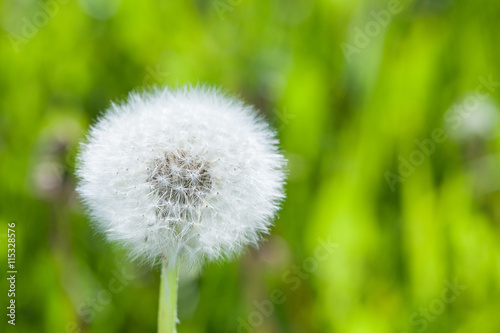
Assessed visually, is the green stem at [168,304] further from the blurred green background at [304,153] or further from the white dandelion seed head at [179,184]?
the blurred green background at [304,153]

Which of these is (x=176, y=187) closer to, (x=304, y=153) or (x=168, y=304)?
(x=168, y=304)

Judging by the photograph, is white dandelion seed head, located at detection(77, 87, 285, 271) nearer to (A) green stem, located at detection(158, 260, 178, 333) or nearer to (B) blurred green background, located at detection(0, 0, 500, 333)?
(A) green stem, located at detection(158, 260, 178, 333)

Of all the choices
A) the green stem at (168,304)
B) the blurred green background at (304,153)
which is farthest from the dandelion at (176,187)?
the blurred green background at (304,153)

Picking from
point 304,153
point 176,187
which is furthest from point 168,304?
point 304,153

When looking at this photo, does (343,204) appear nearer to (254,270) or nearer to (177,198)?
(254,270)

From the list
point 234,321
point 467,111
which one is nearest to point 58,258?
point 234,321


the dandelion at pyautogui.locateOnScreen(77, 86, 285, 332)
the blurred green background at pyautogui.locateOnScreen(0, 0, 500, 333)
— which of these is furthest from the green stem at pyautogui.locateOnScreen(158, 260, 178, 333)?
the blurred green background at pyautogui.locateOnScreen(0, 0, 500, 333)
